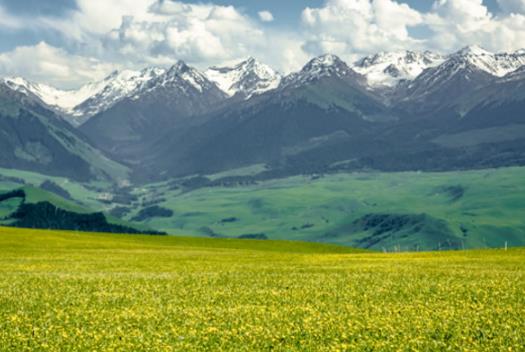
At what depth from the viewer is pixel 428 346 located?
25.5m

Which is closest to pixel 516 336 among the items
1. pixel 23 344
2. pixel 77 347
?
pixel 77 347

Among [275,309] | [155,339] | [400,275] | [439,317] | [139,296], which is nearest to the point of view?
[155,339]

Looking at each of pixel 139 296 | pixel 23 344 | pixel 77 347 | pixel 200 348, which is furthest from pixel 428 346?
pixel 139 296

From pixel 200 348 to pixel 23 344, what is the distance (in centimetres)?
690

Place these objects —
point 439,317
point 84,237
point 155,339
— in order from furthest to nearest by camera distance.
A: point 84,237 → point 439,317 → point 155,339

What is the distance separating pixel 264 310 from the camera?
1363 inches

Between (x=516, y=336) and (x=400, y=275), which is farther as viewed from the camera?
(x=400, y=275)

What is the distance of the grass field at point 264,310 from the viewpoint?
87.7ft

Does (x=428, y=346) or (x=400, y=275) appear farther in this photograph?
(x=400, y=275)

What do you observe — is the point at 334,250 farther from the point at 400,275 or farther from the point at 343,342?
the point at 343,342

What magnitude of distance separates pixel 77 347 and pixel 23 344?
86.3 inches

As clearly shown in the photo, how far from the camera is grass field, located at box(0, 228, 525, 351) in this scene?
26.7 meters

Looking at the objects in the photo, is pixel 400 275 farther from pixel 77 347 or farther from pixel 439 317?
pixel 77 347

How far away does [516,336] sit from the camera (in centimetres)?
2672
